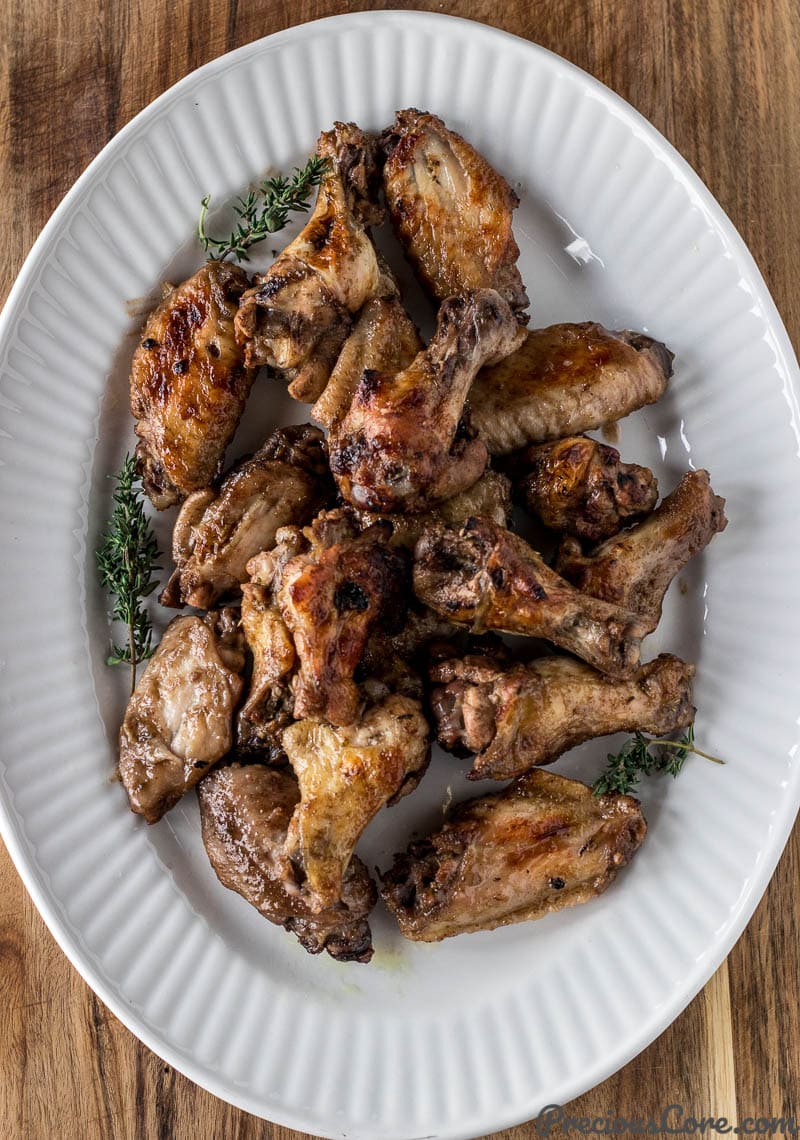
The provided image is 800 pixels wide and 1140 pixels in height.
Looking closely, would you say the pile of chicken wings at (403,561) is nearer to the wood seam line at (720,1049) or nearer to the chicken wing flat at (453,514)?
the chicken wing flat at (453,514)

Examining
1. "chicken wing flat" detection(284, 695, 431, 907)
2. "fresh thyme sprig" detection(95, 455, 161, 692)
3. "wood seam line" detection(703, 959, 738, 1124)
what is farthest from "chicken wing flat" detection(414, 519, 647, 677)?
"wood seam line" detection(703, 959, 738, 1124)

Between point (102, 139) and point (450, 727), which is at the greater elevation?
point (102, 139)

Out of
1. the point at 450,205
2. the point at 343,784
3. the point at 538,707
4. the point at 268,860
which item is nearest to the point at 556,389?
the point at 450,205

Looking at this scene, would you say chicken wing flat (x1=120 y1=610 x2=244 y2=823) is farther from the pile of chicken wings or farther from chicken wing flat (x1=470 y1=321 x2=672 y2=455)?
chicken wing flat (x1=470 y1=321 x2=672 y2=455)

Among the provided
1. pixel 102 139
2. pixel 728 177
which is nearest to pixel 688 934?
pixel 728 177

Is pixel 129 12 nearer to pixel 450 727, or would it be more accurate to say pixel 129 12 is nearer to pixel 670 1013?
pixel 450 727

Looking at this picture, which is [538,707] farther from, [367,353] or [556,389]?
[367,353]
